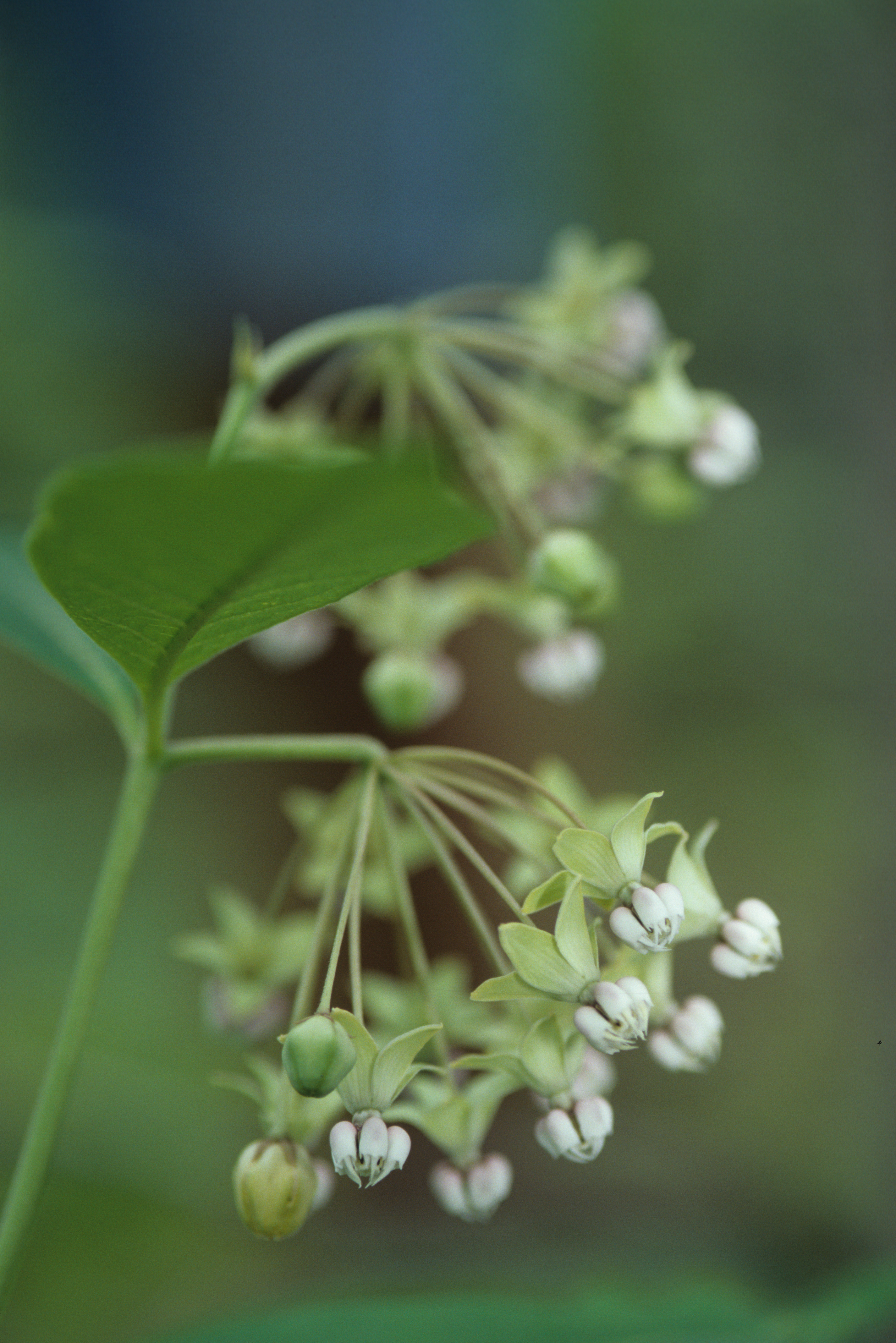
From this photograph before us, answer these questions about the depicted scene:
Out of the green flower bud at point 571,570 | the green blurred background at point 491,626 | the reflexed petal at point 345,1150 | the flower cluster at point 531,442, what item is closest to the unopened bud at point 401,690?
the flower cluster at point 531,442

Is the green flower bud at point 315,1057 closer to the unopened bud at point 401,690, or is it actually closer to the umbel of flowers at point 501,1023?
the umbel of flowers at point 501,1023

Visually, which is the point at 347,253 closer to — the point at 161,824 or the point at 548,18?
the point at 548,18

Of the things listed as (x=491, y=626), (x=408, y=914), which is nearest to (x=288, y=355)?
(x=408, y=914)

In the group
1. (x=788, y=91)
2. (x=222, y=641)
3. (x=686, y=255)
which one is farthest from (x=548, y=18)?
(x=222, y=641)

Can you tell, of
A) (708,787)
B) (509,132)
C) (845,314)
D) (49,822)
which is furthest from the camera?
(509,132)

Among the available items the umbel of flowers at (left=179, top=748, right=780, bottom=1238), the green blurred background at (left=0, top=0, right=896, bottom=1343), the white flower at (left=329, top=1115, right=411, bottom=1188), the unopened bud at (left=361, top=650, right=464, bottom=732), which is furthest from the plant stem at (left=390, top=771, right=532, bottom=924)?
the green blurred background at (left=0, top=0, right=896, bottom=1343)

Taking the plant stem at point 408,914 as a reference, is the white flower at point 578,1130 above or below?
below

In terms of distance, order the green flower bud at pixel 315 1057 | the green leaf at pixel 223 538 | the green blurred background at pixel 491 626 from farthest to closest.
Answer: the green blurred background at pixel 491 626
the green flower bud at pixel 315 1057
the green leaf at pixel 223 538
